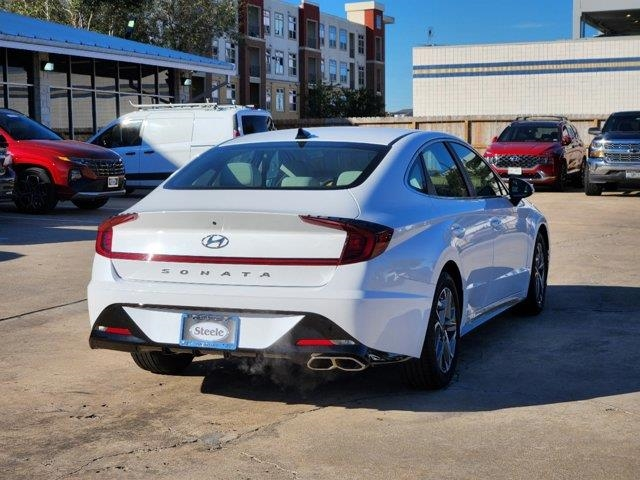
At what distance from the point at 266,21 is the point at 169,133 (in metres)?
46.1

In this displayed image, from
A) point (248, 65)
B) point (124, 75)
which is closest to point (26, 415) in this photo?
point (124, 75)

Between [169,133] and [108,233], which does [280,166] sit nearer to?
[108,233]

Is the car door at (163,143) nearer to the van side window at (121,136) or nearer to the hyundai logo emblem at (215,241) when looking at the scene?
the van side window at (121,136)

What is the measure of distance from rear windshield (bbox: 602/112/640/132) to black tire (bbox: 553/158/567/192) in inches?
64.0

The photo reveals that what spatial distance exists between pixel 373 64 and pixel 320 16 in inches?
431

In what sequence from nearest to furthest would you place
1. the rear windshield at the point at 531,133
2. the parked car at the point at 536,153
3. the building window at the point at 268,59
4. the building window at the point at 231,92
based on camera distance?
the parked car at the point at 536,153, the rear windshield at the point at 531,133, the building window at the point at 231,92, the building window at the point at 268,59

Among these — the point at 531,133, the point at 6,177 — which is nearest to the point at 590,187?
the point at 531,133

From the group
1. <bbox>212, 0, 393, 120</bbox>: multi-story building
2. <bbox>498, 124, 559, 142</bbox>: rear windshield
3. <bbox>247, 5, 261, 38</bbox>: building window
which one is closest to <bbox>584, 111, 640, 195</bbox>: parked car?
<bbox>498, 124, 559, 142</bbox>: rear windshield

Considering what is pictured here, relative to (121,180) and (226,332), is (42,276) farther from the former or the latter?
(121,180)

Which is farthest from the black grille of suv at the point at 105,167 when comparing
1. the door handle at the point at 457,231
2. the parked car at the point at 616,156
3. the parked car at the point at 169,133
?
the door handle at the point at 457,231

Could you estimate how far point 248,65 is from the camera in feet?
209

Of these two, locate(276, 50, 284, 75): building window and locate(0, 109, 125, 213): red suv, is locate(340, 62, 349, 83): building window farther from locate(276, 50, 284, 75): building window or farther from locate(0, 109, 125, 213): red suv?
locate(0, 109, 125, 213): red suv

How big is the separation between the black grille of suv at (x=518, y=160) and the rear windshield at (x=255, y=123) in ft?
17.4

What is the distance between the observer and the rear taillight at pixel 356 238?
5.03 m
